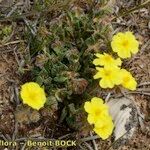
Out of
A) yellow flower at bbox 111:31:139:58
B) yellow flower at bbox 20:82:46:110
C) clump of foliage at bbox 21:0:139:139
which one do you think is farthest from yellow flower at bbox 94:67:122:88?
yellow flower at bbox 20:82:46:110

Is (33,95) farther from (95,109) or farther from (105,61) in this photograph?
(105,61)

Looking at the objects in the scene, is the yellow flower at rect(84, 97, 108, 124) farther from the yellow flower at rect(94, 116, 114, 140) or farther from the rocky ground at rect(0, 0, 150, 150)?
the rocky ground at rect(0, 0, 150, 150)

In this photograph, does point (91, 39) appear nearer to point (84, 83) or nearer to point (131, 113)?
point (84, 83)

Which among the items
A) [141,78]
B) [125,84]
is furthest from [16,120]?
[141,78]

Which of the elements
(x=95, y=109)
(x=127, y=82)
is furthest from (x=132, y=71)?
(x=95, y=109)

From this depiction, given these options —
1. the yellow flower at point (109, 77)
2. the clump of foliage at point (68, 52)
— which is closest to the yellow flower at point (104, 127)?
the clump of foliage at point (68, 52)

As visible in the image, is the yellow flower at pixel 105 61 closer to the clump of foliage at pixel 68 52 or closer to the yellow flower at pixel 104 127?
the clump of foliage at pixel 68 52
